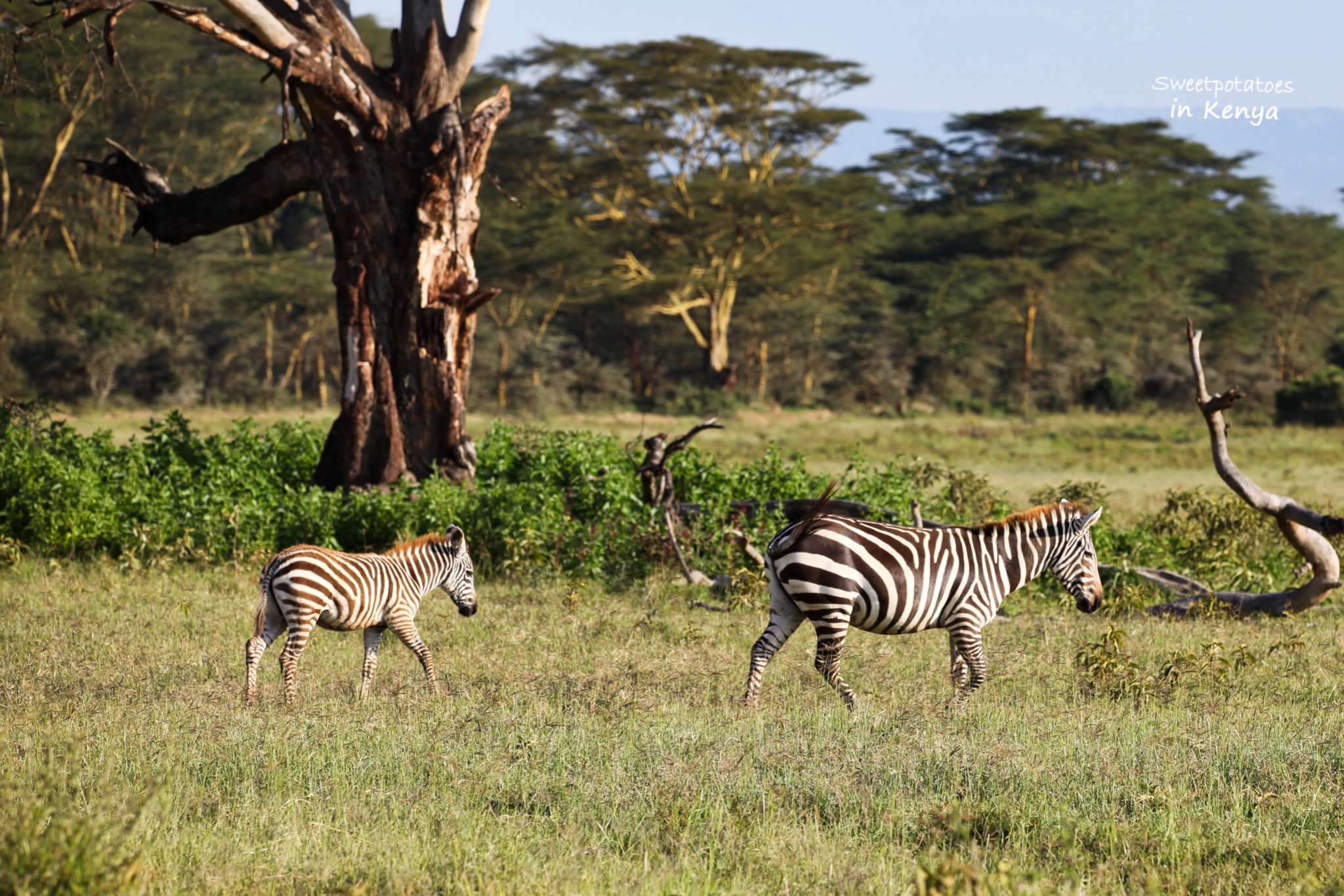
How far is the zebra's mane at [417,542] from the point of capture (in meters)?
7.38

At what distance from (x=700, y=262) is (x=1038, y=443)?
538 inches

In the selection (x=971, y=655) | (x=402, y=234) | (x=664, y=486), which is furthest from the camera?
(x=402, y=234)

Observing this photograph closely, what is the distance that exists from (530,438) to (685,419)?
80.3 feet

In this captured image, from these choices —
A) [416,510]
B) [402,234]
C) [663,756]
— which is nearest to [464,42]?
[402,234]

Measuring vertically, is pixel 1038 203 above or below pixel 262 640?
above

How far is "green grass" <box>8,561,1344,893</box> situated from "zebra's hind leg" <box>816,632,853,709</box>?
0.18 meters

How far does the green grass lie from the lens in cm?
436

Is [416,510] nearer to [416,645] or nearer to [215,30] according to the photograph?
[416,645]

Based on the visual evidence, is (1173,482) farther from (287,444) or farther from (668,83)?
(668,83)

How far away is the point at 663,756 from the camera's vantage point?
549 centimetres

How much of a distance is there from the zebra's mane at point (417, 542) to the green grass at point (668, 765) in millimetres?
742

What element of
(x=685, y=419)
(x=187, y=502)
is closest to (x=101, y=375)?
(x=685, y=419)

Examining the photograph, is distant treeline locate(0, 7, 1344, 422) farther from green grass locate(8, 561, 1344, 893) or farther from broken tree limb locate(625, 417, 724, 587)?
green grass locate(8, 561, 1344, 893)

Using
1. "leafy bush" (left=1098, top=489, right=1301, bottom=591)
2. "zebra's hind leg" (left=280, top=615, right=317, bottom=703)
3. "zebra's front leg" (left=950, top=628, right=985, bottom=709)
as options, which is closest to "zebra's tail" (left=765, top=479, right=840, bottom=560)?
"zebra's front leg" (left=950, top=628, right=985, bottom=709)
